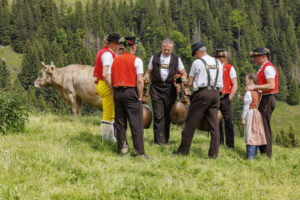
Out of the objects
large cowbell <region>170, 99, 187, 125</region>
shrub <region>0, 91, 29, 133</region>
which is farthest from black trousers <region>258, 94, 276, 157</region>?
shrub <region>0, 91, 29, 133</region>

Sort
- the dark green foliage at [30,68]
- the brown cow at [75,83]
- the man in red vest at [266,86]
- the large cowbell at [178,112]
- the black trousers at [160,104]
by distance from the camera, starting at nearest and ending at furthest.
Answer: the man in red vest at [266,86]
the large cowbell at [178,112]
the black trousers at [160,104]
the brown cow at [75,83]
the dark green foliage at [30,68]

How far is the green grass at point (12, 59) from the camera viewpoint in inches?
5015

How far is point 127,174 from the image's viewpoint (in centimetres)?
496

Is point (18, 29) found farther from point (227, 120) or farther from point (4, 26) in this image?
point (227, 120)

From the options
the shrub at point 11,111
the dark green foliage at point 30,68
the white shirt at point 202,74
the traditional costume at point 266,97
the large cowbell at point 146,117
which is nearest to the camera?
the white shirt at point 202,74

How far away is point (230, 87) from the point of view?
8.19 meters

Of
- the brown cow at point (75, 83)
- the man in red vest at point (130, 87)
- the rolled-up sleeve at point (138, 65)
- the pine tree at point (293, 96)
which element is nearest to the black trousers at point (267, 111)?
the man in red vest at point (130, 87)

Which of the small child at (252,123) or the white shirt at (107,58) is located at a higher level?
the white shirt at (107,58)

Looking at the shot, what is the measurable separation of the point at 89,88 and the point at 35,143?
5223 millimetres

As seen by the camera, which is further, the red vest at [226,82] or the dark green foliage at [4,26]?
the dark green foliage at [4,26]

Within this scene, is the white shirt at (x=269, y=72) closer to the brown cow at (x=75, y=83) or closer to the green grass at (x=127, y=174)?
the green grass at (x=127, y=174)

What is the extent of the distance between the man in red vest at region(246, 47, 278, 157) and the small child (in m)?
0.18

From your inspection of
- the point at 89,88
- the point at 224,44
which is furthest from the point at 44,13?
the point at 89,88

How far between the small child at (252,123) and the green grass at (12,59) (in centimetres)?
12838
